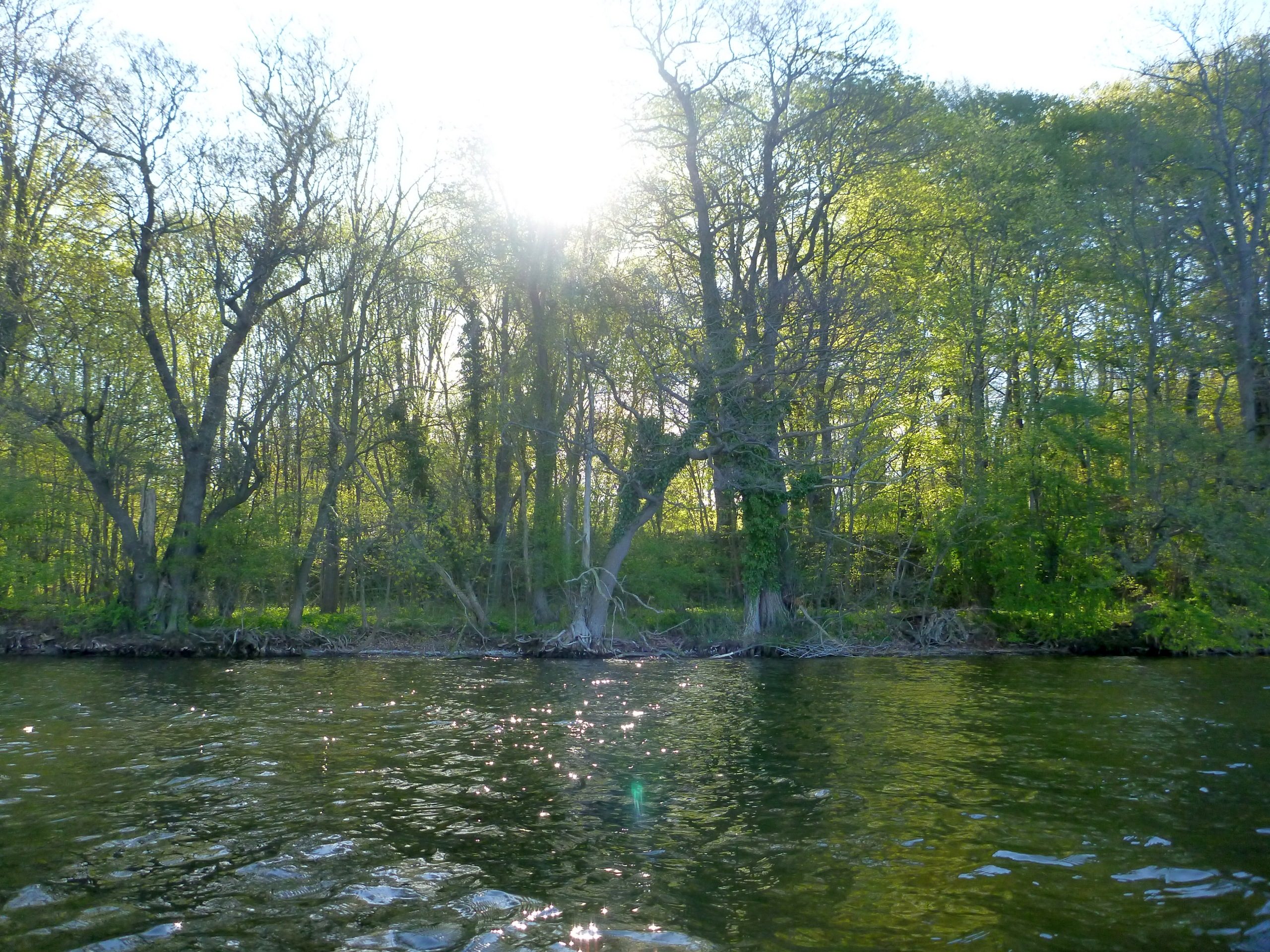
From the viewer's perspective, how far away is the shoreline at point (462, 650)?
80.7ft

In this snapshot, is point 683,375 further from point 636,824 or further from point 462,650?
point 636,824

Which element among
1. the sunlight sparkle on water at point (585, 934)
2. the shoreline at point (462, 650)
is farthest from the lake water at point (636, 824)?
the shoreline at point (462, 650)

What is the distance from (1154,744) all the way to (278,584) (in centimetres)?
2249

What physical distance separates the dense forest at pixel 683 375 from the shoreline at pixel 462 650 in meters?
0.52

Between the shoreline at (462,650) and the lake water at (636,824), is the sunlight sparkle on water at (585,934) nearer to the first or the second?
the lake water at (636,824)

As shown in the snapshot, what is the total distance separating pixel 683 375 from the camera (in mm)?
24547

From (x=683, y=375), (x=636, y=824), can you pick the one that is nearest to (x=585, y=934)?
(x=636, y=824)

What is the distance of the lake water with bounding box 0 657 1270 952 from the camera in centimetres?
597

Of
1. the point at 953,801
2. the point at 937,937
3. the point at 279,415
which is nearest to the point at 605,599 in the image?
the point at 279,415

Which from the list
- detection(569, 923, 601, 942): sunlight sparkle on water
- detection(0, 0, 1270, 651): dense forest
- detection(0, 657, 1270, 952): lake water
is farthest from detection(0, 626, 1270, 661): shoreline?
detection(569, 923, 601, 942): sunlight sparkle on water

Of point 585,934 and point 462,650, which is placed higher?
point 462,650

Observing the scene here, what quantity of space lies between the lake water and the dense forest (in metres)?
10.2

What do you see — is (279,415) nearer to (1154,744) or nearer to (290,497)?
(290,497)

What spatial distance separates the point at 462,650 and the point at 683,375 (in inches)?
361
